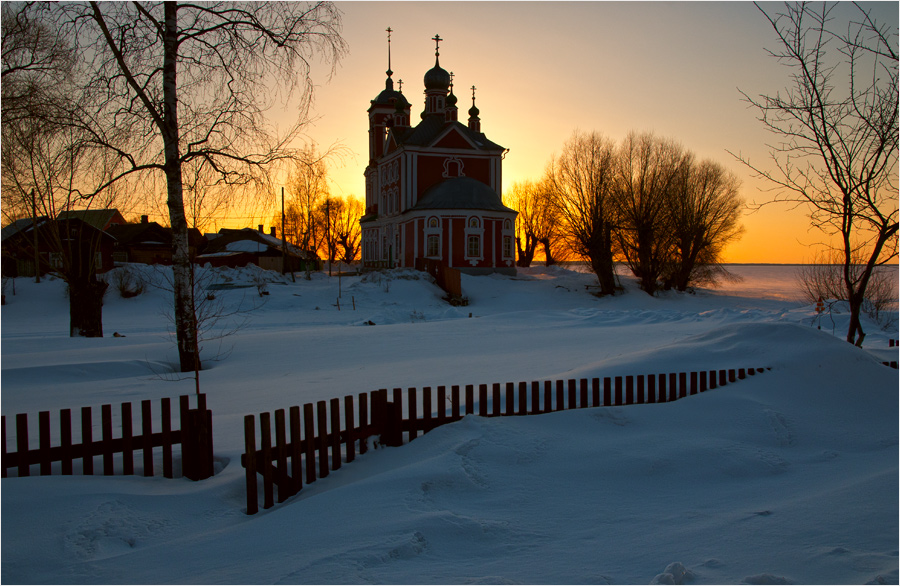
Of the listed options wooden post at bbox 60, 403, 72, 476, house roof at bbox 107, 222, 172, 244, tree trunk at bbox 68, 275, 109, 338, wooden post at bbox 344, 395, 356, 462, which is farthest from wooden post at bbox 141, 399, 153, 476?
house roof at bbox 107, 222, 172, 244

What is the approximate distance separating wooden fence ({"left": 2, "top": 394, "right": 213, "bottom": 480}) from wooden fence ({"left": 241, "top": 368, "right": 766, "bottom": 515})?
1.73ft

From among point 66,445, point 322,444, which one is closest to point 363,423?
point 322,444

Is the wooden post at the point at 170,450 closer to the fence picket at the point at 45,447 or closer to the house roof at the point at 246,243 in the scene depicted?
the fence picket at the point at 45,447

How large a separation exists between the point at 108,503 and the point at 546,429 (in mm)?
3819

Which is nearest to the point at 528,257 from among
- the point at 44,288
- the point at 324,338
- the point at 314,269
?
the point at 314,269

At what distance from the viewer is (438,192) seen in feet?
Result: 143

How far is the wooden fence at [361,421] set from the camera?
16.6 feet

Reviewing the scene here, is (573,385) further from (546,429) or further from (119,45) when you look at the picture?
(119,45)

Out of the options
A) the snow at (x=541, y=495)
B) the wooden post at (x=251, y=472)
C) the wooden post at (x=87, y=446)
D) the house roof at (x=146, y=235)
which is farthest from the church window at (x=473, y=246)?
the wooden post at (x=251, y=472)

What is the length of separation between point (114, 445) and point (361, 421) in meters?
2.13

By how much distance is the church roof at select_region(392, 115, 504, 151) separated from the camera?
4625cm

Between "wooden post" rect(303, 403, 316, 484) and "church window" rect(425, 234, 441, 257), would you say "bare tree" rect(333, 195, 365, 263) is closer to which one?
"church window" rect(425, 234, 441, 257)

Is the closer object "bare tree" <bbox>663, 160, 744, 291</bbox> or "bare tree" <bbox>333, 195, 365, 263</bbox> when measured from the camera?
"bare tree" <bbox>663, 160, 744, 291</bbox>

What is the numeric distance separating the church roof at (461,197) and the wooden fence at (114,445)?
3735 centimetres
